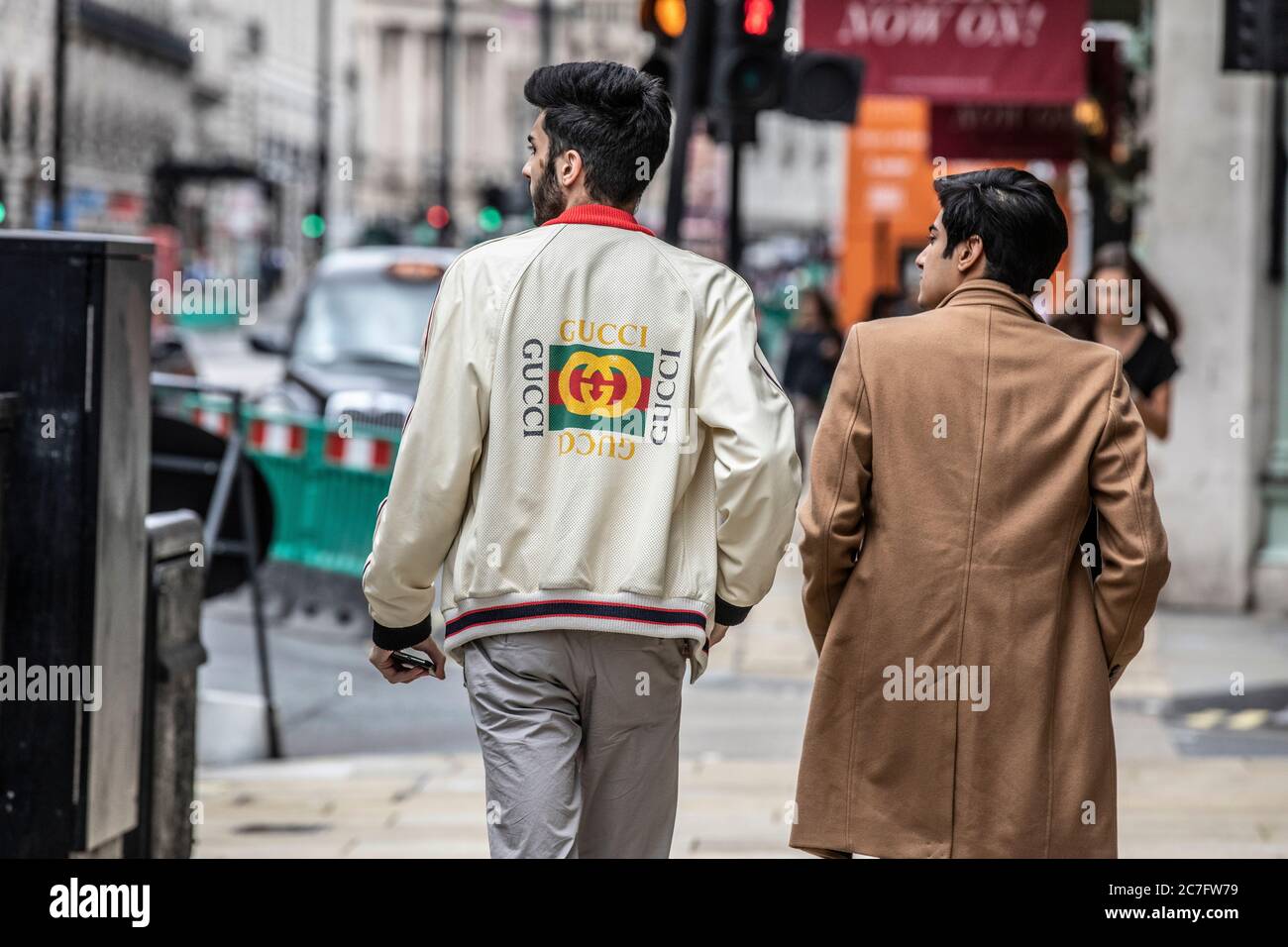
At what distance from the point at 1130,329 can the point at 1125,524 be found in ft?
15.1

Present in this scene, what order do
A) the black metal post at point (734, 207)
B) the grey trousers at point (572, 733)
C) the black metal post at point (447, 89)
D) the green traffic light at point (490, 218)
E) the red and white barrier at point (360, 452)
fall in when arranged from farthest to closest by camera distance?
the black metal post at point (447, 89), the green traffic light at point (490, 218), the red and white barrier at point (360, 452), the black metal post at point (734, 207), the grey trousers at point (572, 733)

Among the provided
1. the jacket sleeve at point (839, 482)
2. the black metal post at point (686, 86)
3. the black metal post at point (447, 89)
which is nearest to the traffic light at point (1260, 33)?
the black metal post at point (686, 86)

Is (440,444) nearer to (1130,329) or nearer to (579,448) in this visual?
(579,448)

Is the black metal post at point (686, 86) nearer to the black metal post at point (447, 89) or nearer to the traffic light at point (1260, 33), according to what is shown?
the traffic light at point (1260, 33)

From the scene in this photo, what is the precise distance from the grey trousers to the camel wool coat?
37 centimetres

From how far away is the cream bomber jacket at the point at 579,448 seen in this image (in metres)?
3.42

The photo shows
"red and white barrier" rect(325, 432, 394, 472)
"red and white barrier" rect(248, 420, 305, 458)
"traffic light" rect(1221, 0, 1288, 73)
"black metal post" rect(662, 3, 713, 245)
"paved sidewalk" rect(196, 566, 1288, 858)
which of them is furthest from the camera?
"red and white barrier" rect(248, 420, 305, 458)

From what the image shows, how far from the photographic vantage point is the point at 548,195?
11.7ft

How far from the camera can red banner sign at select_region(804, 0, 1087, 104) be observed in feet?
40.6

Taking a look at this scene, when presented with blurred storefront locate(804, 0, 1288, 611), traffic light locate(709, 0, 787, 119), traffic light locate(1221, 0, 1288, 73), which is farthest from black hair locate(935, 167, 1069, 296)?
blurred storefront locate(804, 0, 1288, 611)

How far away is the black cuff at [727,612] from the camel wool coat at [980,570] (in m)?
0.15

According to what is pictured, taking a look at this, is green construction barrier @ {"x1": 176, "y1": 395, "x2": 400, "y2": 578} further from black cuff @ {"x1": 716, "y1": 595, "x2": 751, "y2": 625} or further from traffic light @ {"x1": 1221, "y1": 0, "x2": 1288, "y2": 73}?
black cuff @ {"x1": 716, "y1": 595, "x2": 751, "y2": 625}

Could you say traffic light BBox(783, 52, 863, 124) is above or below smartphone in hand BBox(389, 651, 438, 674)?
above

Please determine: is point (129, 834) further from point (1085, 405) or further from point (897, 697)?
point (1085, 405)
